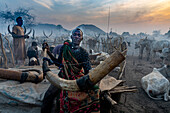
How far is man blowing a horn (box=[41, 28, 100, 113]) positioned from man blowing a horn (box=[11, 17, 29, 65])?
20.2 ft

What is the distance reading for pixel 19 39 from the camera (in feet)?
24.0

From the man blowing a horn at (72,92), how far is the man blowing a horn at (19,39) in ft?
20.2

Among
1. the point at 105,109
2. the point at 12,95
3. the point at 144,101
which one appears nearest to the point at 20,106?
the point at 12,95

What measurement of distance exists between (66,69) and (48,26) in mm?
132179

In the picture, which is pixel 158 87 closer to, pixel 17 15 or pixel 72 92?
pixel 72 92

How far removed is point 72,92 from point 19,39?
7.53 meters

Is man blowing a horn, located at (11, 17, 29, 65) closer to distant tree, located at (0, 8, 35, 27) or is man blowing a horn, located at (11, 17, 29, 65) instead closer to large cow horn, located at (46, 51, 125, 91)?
large cow horn, located at (46, 51, 125, 91)

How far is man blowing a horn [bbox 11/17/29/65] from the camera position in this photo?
272 inches

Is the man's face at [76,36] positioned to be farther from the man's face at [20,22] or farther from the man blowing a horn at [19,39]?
the man's face at [20,22]

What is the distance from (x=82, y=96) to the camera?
1.72 m

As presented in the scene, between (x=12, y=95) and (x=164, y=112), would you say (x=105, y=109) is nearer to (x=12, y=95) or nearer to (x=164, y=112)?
(x=12, y=95)

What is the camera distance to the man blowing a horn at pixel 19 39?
691 centimetres

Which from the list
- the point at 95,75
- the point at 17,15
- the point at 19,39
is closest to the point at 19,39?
the point at 19,39

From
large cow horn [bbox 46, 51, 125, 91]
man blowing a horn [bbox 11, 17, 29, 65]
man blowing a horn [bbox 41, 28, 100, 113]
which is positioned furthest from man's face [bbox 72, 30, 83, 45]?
man blowing a horn [bbox 11, 17, 29, 65]
